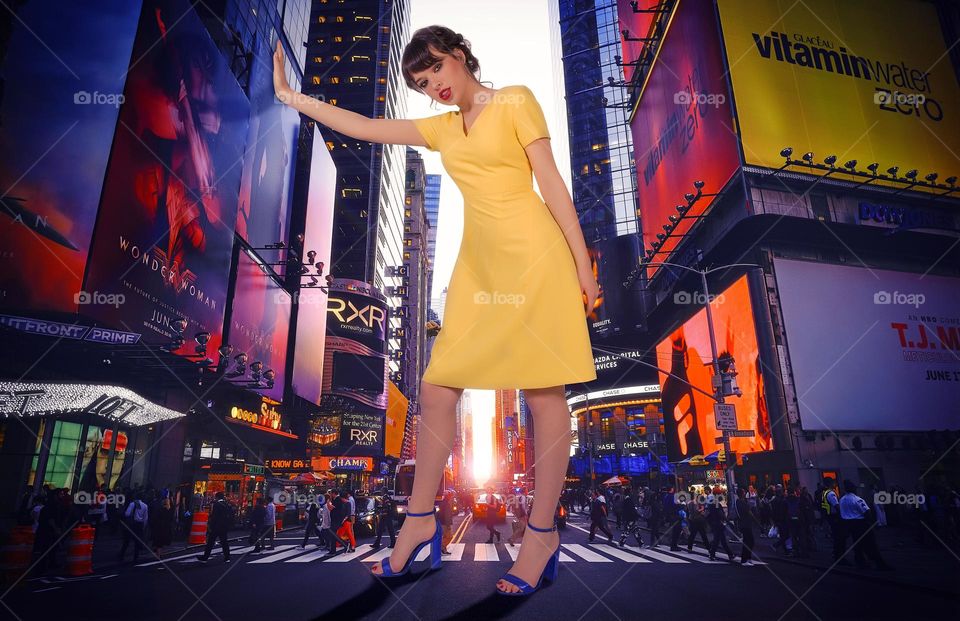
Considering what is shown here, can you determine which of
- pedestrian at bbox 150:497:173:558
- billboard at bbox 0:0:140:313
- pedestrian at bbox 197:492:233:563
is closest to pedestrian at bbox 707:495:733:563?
pedestrian at bbox 197:492:233:563

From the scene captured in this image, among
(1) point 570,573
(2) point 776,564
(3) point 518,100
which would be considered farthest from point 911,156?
(3) point 518,100

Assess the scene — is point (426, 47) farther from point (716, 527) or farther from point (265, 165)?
point (265, 165)

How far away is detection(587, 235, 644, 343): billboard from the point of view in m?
51.9

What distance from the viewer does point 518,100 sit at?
1.86 meters

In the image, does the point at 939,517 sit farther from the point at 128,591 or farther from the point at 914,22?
the point at 914,22

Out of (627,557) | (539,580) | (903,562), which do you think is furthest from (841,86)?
(539,580)

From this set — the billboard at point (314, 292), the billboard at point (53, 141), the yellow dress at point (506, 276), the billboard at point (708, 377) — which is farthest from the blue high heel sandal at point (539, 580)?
Result: the billboard at point (314, 292)

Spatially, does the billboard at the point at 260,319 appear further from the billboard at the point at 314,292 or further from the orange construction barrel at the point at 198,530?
the orange construction barrel at the point at 198,530

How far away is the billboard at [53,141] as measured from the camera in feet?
36.8

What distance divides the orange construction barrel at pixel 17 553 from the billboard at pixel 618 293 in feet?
156

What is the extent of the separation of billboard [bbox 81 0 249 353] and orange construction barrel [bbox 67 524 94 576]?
6079 mm

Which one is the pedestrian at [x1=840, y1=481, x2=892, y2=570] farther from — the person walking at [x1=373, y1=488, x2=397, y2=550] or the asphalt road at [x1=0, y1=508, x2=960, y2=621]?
the person walking at [x1=373, y1=488, x2=397, y2=550]

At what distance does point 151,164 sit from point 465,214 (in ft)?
58.3

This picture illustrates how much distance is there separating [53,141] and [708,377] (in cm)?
2968
